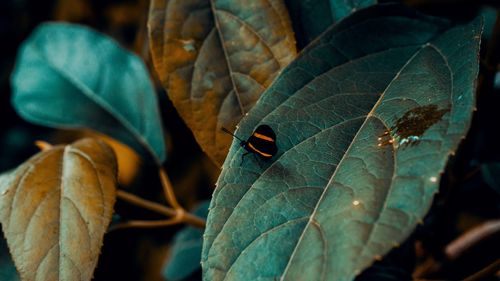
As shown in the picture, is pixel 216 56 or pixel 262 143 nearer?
pixel 262 143

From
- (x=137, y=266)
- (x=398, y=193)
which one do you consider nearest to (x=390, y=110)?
(x=398, y=193)

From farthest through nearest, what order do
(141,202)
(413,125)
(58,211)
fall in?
(141,202) → (58,211) → (413,125)

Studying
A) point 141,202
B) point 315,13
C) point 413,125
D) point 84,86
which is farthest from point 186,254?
point 413,125

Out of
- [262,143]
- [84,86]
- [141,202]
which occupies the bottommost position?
[141,202]

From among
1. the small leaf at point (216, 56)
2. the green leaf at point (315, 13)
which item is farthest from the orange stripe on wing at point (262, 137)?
the green leaf at point (315, 13)

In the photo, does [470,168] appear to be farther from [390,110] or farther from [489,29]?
[390,110]

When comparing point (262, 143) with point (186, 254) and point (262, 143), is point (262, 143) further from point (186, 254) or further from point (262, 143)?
point (186, 254)
